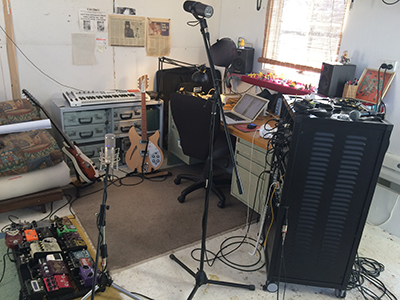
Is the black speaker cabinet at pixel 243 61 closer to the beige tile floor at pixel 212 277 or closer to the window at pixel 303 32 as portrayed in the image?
the window at pixel 303 32

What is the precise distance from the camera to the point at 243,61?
3.50 metres

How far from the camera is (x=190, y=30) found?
3906 mm

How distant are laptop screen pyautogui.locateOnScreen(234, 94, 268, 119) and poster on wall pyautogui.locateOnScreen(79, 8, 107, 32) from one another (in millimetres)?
1563

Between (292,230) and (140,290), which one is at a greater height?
(292,230)

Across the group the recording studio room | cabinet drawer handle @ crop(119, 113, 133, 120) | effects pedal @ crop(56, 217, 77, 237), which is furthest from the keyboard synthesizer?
effects pedal @ crop(56, 217, 77, 237)

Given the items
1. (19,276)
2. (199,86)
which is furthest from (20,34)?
(19,276)

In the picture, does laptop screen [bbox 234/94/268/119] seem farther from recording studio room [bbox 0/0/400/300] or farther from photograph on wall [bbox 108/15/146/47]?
photograph on wall [bbox 108/15/146/47]

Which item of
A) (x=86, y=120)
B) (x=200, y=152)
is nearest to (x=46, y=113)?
(x=86, y=120)

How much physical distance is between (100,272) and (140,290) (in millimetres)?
253

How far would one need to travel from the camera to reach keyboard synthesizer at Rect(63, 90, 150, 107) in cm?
305

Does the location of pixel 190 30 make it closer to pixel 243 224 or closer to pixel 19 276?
pixel 243 224

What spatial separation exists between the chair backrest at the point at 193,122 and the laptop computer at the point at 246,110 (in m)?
0.27

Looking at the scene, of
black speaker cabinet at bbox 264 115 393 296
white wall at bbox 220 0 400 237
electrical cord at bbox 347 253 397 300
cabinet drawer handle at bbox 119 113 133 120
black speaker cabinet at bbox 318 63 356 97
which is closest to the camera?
black speaker cabinet at bbox 264 115 393 296

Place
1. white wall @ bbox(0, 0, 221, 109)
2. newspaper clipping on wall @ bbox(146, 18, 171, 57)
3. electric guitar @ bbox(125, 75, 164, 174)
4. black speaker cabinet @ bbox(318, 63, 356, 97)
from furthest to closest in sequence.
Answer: newspaper clipping on wall @ bbox(146, 18, 171, 57) < electric guitar @ bbox(125, 75, 164, 174) < white wall @ bbox(0, 0, 221, 109) < black speaker cabinet @ bbox(318, 63, 356, 97)
